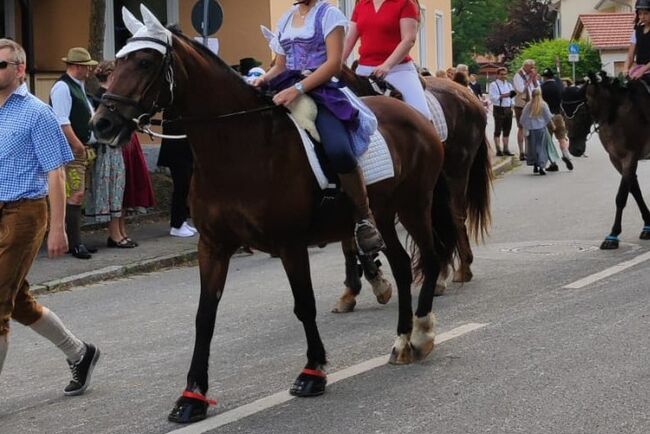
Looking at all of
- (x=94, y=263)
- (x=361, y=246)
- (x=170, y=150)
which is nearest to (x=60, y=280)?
(x=94, y=263)

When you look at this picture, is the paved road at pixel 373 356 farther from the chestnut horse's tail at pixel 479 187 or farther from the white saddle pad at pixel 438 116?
the white saddle pad at pixel 438 116

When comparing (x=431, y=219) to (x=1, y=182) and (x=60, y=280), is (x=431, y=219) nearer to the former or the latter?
(x=1, y=182)

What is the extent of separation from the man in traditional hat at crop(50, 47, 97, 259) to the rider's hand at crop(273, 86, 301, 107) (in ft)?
20.6

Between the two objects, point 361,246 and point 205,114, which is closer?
point 205,114

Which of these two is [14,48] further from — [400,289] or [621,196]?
[621,196]

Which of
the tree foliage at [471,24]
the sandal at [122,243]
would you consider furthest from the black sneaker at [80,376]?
the tree foliage at [471,24]

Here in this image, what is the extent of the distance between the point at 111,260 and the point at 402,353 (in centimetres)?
611

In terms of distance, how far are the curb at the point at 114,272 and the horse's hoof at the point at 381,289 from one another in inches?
143

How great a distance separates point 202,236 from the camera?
6.02m

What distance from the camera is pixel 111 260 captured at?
1240 cm

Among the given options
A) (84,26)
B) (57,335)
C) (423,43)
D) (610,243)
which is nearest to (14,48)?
(57,335)

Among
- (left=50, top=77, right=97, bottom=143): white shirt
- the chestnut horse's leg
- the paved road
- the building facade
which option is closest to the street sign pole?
(left=50, top=77, right=97, bottom=143): white shirt

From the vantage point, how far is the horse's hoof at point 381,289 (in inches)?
353

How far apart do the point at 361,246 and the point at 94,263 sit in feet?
20.6
